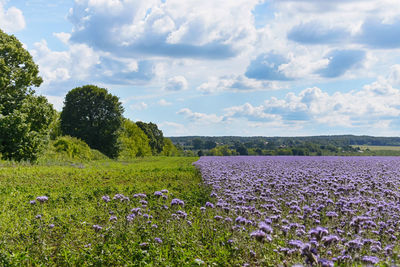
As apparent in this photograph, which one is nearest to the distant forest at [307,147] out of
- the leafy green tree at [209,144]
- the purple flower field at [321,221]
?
the leafy green tree at [209,144]

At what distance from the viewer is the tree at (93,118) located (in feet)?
169

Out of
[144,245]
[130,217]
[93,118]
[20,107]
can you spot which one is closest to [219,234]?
[144,245]

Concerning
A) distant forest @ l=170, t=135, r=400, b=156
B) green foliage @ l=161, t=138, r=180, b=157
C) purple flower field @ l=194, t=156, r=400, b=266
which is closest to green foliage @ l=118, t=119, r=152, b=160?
distant forest @ l=170, t=135, r=400, b=156

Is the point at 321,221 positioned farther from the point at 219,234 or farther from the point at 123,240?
the point at 123,240

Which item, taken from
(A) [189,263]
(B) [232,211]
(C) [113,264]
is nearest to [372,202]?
(B) [232,211]

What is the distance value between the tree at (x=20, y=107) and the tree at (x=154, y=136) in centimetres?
6168

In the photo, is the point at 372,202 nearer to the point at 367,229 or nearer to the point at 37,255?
the point at 367,229

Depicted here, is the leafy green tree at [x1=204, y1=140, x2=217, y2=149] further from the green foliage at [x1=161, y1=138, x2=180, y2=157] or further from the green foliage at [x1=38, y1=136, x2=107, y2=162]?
the green foliage at [x1=38, y1=136, x2=107, y2=162]

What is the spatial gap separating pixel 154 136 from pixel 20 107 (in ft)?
233

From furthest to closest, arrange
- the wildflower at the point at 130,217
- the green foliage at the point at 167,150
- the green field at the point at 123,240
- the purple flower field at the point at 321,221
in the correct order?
the green foliage at the point at 167,150
the wildflower at the point at 130,217
the green field at the point at 123,240
the purple flower field at the point at 321,221

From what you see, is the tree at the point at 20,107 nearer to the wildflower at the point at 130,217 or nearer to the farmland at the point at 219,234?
the farmland at the point at 219,234

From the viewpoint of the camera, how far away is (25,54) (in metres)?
28.8

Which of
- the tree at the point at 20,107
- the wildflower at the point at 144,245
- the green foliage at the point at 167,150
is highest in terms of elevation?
the tree at the point at 20,107

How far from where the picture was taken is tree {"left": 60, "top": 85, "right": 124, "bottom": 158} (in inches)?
2023
